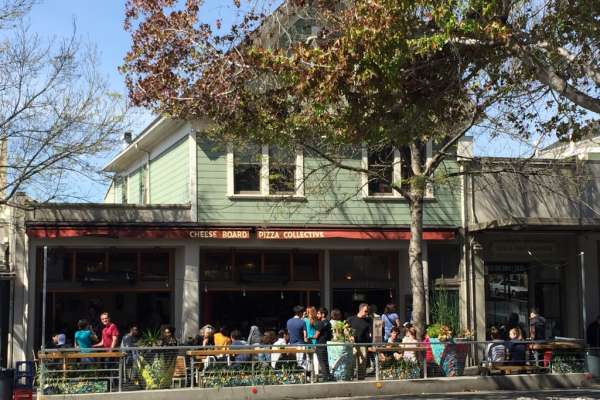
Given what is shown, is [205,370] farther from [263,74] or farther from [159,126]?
[159,126]

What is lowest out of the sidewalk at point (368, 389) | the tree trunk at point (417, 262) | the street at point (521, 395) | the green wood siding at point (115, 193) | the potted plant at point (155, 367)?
the street at point (521, 395)

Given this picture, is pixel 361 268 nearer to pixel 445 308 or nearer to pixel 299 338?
pixel 445 308

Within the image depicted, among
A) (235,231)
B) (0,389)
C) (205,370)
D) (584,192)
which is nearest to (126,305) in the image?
(235,231)

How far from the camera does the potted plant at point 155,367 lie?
16891mm

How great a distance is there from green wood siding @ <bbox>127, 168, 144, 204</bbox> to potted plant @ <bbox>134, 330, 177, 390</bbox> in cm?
1303

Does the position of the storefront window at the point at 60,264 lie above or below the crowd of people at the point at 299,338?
above

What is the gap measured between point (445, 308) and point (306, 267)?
13.1 feet

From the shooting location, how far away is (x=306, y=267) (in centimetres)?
2466

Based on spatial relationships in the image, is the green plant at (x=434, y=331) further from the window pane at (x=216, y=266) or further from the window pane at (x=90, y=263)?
the window pane at (x=90, y=263)

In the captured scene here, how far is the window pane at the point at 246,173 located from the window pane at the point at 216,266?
1.82 m

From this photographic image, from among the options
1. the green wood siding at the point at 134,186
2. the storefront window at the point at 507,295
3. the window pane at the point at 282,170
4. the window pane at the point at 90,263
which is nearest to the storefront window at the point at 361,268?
the window pane at the point at 282,170

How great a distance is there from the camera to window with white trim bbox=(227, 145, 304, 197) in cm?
2325

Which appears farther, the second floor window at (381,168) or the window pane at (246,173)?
the second floor window at (381,168)

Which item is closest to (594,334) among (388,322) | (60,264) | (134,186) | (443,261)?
(443,261)
